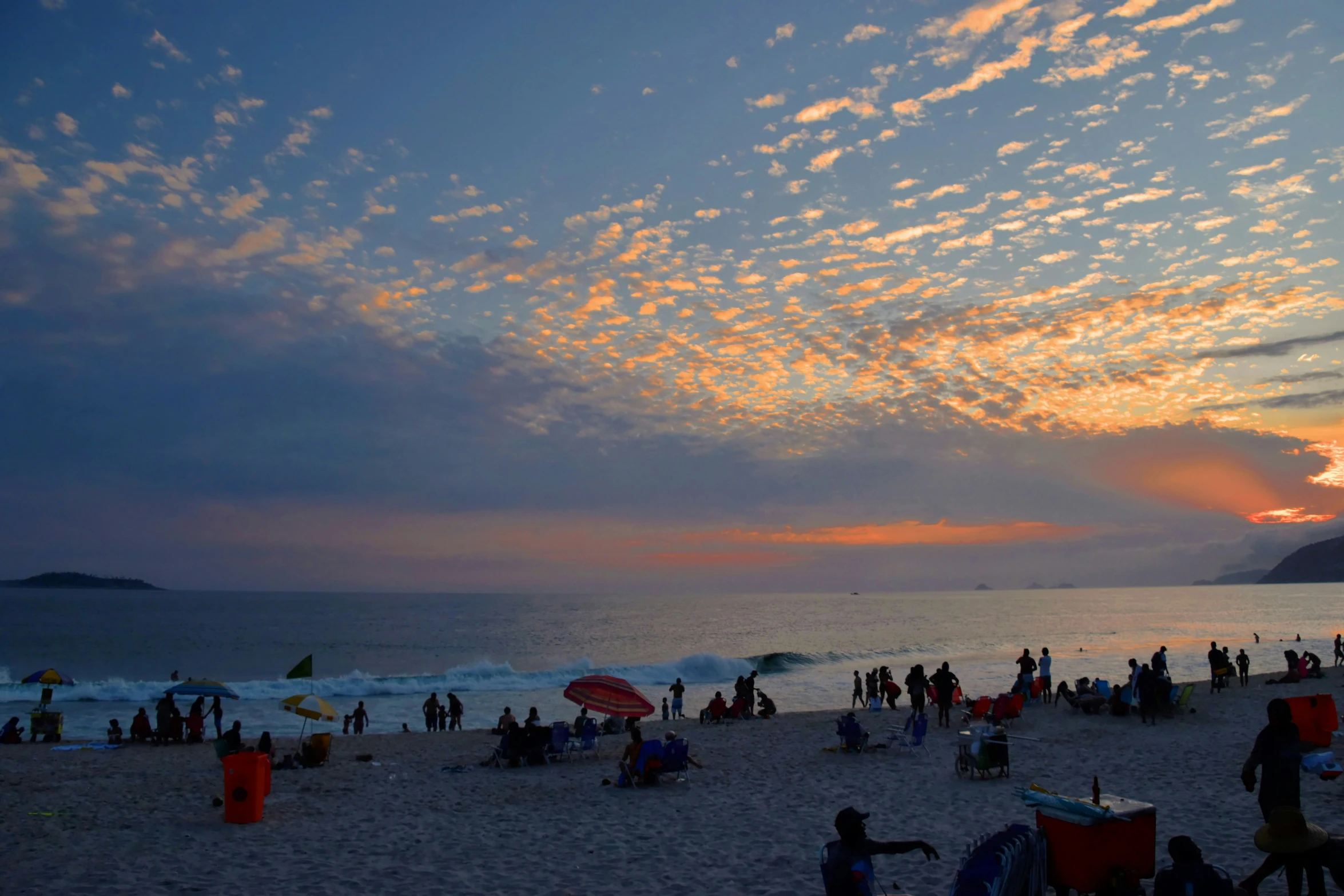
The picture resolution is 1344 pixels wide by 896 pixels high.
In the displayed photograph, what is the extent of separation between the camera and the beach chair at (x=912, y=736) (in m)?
14.7

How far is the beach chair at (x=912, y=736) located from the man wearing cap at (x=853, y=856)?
10.6m

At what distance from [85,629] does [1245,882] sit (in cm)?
9652

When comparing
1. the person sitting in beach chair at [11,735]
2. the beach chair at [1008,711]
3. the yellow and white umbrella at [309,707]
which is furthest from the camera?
the person sitting in beach chair at [11,735]

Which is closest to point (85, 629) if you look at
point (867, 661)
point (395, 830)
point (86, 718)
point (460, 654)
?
point (460, 654)

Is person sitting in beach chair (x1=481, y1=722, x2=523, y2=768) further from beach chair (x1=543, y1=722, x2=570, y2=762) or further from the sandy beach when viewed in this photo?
beach chair (x1=543, y1=722, x2=570, y2=762)

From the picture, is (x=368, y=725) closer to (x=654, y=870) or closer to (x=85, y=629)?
(x=654, y=870)

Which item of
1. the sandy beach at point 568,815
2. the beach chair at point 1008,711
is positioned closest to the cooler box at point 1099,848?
the sandy beach at point 568,815

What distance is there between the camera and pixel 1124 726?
16.8m

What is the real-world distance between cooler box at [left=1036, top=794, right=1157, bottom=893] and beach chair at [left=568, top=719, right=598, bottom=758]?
11286mm

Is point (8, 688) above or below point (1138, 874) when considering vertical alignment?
below

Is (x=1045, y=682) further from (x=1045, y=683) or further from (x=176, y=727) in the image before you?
(x=176, y=727)

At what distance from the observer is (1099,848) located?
17.7ft

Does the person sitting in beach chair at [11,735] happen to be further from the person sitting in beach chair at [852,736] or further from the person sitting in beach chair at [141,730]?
the person sitting in beach chair at [852,736]

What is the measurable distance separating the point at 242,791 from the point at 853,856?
354 inches
